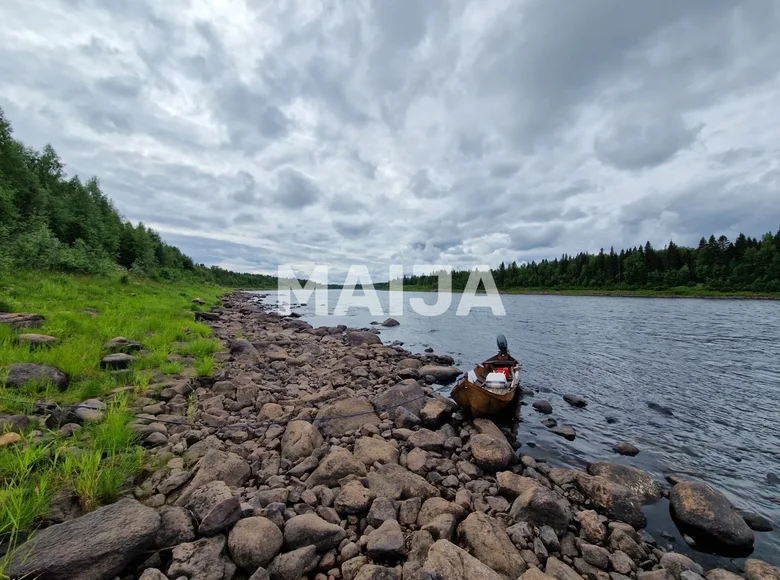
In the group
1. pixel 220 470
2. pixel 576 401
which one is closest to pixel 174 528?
pixel 220 470

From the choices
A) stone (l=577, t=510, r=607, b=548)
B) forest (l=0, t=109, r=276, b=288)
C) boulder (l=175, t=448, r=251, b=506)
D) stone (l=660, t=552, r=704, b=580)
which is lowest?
stone (l=660, t=552, r=704, b=580)

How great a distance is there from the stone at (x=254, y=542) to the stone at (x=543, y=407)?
10840mm

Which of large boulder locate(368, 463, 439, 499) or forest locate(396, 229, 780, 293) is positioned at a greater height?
forest locate(396, 229, 780, 293)

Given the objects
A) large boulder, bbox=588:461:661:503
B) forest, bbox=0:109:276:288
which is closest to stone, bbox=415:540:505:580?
large boulder, bbox=588:461:661:503

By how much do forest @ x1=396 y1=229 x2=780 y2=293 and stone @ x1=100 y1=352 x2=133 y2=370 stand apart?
11743 centimetres

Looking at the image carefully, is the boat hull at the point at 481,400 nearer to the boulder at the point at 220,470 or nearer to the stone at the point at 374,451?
the stone at the point at 374,451

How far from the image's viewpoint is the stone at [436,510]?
547cm

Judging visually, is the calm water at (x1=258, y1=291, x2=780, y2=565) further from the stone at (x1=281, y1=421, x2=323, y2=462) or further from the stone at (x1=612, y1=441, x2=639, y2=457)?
the stone at (x1=281, y1=421, x2=323, y2=462)

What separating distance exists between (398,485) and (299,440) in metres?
2.53

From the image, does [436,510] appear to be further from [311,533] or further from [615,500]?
[615,500]

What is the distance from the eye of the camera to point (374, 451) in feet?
24.9

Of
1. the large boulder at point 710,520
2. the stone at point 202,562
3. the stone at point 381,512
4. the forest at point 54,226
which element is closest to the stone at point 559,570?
the stone at point 381,512

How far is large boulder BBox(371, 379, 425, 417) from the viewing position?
422 inches

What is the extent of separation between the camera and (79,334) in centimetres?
1073
